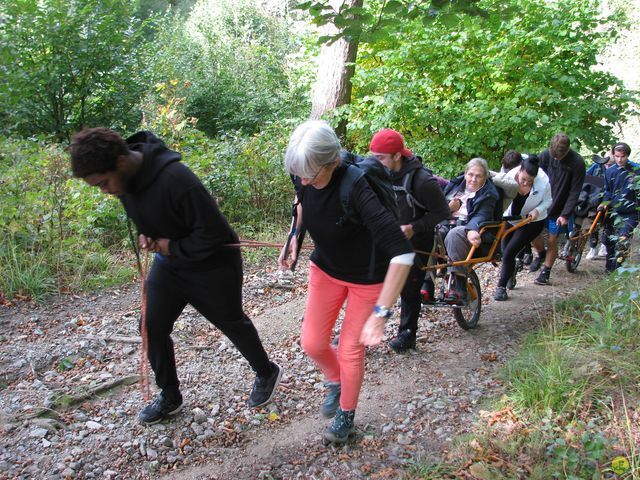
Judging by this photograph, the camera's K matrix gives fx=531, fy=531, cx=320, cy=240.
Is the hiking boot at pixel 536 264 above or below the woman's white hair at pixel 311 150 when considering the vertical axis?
below

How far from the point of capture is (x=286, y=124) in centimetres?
1046

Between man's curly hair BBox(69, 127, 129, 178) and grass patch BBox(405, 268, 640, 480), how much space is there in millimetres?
2386

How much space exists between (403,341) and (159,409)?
217 centimetres

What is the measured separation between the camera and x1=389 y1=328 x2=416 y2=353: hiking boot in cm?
474

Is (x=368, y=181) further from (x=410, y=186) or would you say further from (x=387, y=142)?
(x=410, y=186)

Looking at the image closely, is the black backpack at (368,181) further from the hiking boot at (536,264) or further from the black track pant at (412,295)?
the hiking boot at (536,264)

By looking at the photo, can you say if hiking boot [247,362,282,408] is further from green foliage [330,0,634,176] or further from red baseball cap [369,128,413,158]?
green foliage [330,0,634,176]

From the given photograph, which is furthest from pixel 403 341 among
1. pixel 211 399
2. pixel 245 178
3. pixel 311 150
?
pixel 245 178

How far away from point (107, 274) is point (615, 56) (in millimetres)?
22961

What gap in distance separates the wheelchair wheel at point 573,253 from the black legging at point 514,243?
1.70m

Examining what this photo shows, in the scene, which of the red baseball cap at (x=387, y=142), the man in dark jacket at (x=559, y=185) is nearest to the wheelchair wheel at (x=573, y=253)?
the man in dark jacket at (x=559, y=185)

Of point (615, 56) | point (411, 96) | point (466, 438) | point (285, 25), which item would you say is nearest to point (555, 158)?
point (411, 96)

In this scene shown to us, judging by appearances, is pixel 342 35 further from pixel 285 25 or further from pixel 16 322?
pixel 285 25

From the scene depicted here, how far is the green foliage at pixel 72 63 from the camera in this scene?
957cm
